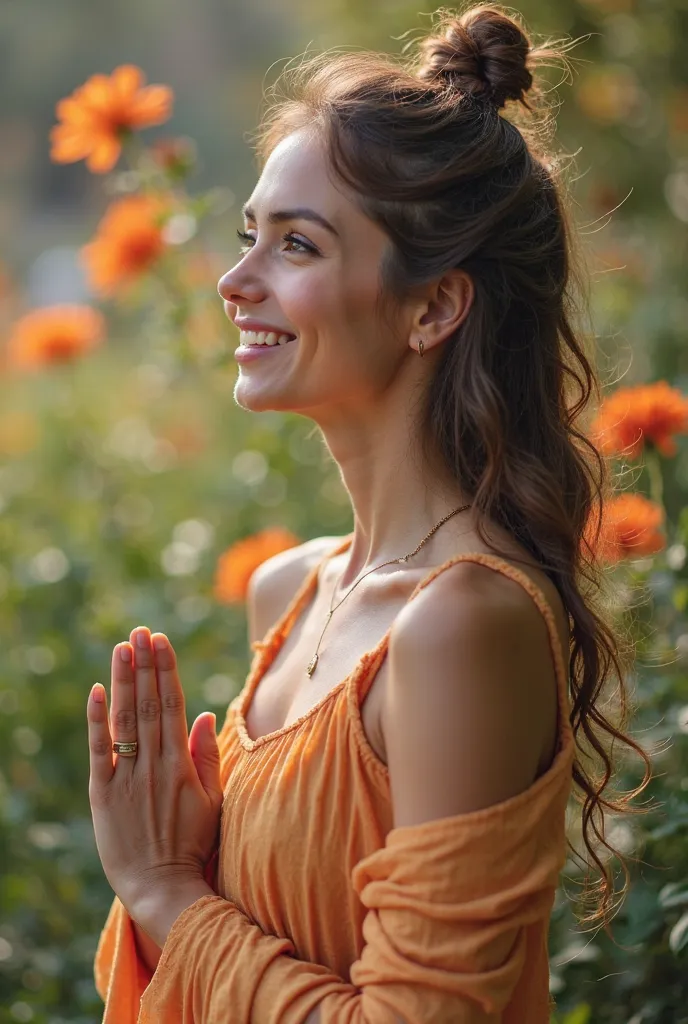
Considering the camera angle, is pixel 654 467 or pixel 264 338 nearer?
pixel 264 338

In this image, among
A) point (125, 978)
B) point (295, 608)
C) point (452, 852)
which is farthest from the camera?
point (295, 608)

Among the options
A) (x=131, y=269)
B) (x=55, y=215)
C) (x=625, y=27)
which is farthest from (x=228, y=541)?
(x=55, y=215)

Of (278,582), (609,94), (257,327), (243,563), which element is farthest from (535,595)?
(609,94)

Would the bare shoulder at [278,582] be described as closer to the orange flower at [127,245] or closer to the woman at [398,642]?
the woman at [398,642]

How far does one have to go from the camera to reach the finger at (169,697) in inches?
57.7

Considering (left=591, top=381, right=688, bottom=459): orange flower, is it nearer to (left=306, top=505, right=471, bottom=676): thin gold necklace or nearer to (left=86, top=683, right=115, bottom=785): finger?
(left=306, top=505, right=471, bottom=676): thin gold necklace

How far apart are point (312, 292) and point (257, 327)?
3.9 inches

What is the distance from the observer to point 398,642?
1196 millimetres

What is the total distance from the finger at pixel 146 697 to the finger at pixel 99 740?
0.13 feet

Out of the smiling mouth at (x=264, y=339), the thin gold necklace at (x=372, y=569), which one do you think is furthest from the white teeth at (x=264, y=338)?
the thin gold necklace at (x=372, y=569)

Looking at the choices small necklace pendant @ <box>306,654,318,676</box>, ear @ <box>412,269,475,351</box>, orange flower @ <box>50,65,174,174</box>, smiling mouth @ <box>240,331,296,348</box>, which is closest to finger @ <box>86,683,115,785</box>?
small necklace pendant @ <box>306,654,318,676</box>

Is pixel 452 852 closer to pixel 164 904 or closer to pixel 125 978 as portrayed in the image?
pixel 164 904

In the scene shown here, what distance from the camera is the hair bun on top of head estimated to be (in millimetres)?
1447

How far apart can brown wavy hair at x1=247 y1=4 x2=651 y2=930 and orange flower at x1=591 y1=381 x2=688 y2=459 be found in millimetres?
439
